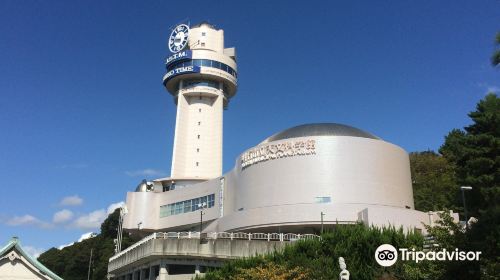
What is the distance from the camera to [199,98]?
81.3m

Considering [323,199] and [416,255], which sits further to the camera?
[323,199]

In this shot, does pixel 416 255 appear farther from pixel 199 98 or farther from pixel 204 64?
pixel 199 98

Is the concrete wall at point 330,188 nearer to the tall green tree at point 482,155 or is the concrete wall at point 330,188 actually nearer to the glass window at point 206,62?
the tall green tree at point 482,155

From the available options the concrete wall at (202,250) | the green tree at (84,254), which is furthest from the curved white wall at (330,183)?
the green tree at (84,254)

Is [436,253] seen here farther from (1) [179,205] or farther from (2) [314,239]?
(1) [179,205]

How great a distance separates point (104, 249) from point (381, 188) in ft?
192

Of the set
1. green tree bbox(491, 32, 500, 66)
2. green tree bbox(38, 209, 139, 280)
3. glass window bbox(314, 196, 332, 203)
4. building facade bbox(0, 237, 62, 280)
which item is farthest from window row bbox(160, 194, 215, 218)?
green tree bbox(491, 32, 500, 66)

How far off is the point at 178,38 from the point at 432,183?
5020 centimetres

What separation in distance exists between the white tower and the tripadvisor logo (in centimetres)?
5114

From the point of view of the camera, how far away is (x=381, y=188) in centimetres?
4847

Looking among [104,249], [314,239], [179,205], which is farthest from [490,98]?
[104,249]

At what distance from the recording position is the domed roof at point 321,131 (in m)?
51.0

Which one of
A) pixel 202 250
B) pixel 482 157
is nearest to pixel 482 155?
pixel 482 157

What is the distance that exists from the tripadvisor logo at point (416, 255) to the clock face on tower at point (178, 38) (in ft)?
213
